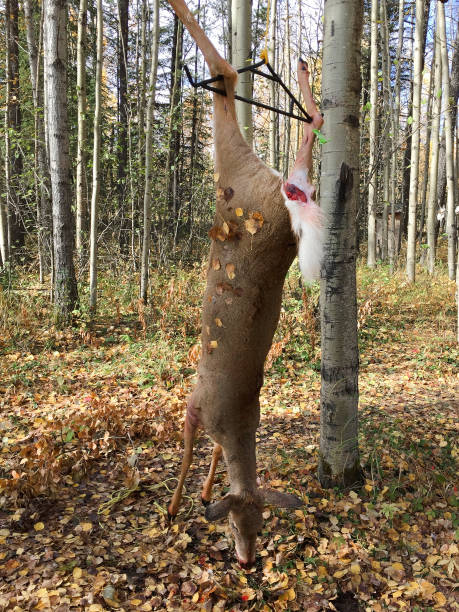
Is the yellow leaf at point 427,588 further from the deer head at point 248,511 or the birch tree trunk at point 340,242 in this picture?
the deer head at point 248,511

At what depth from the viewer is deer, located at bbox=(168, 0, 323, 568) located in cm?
138

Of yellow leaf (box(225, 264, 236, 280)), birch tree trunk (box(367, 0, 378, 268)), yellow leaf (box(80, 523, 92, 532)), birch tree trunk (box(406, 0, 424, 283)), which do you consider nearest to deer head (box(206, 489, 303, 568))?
yellow leaf (box(225, 264, 236, 280))

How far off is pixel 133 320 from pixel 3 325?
2.32 meters

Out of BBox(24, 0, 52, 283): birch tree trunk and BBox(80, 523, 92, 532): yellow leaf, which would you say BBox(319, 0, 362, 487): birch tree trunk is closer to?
BBox(80, 523, 92, 532): yellow leaf

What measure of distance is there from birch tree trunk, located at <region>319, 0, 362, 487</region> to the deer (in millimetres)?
1718

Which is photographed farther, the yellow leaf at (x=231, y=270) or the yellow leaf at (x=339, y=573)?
the yellow leaf at (x=339, y=573)

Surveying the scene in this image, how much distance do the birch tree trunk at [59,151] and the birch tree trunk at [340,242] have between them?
5610 mm

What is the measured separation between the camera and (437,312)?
10.4m

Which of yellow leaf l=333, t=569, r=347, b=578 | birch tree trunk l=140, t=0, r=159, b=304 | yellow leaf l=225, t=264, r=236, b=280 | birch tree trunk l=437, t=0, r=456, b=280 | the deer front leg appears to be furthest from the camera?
birch tree trunk l=437, t=0, r=456, b=280

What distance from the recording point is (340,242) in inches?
132

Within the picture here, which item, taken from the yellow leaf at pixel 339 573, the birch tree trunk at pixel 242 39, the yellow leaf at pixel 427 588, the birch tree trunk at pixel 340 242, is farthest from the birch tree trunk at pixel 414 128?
the yellow leaf at pixel 339 573

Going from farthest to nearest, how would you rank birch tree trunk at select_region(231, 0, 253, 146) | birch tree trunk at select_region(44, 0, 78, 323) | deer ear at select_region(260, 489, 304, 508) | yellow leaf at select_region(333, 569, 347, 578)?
birch tree trunk at select_region(44, 0, 78, 323) < birch tree trunk at select_region(231, 0, 253, 146) < yellow leaf at select_region(333, 569, 347, 578) < deer ear at select_region(260, 489, 304, 508)

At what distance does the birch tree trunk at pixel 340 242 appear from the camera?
121 inches

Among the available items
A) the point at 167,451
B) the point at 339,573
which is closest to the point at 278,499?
the point at 339,573
